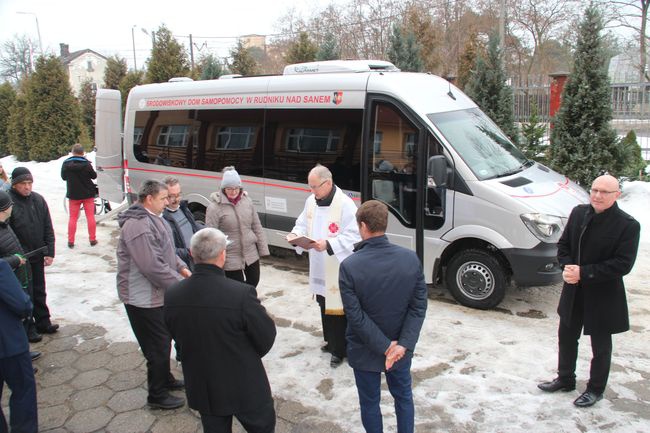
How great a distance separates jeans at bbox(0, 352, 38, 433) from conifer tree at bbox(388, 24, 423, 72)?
12020 mm

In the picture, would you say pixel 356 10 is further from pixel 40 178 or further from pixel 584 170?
pixel 584 170

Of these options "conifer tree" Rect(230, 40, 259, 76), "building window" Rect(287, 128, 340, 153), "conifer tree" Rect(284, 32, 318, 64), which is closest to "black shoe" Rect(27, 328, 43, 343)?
"building window" Rect(287, 128, 340, 153)

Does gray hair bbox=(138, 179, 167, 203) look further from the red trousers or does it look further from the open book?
the red trousers

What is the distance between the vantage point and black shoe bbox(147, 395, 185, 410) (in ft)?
12.9

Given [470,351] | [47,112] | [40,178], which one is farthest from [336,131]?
[47,112]

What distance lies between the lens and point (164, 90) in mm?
8289

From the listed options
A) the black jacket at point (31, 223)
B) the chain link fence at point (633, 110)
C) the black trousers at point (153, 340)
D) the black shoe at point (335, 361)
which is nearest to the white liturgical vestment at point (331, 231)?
the black shoe at point (335, 361)

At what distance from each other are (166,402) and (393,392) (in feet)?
5.89

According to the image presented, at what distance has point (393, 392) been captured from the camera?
3215mm

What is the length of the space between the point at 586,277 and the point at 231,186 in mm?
3053

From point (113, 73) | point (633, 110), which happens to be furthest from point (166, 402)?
point (113, 73)

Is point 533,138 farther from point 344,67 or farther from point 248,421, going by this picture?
point 248,421

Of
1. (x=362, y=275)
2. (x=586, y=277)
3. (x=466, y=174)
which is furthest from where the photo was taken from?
(x=466, y=174)

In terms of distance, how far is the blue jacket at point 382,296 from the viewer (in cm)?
292
